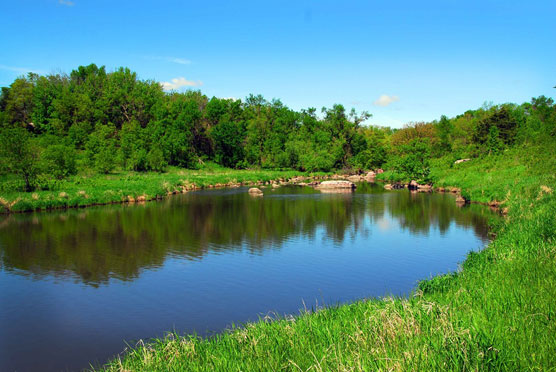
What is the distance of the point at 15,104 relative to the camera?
255 ft

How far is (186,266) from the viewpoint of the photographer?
710 inches

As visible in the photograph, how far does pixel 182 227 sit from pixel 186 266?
29.2 feet

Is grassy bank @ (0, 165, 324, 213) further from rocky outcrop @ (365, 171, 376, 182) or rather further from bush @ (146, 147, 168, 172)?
rocky outcrop @ (365, 171, 376, 182)

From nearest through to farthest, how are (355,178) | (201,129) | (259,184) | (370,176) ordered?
(259,184) < (355,178) < (370,176) < (201,129)

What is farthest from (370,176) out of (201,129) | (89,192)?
(89,192)

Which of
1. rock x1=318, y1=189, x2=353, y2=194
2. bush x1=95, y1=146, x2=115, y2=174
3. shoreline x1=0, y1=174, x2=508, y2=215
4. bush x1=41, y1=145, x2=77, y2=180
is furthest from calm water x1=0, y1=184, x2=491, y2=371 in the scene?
bush x1=95, y1=146, x2=115, y2=174

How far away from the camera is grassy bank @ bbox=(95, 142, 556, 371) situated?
20.2ft

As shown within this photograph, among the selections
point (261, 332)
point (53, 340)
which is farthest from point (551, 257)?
point (53, 340)

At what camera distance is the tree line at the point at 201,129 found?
63.5 meters

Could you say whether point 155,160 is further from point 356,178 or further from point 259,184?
point 356,178

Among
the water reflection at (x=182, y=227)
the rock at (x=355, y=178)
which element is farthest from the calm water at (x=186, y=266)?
the rock at (x=355, y=178)

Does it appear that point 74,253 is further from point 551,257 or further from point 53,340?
point 551,257

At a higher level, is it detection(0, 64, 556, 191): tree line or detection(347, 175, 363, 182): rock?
detection(0, 64, 556, 191): tree line

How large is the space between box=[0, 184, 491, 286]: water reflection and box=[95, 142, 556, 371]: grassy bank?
30.7 ft
